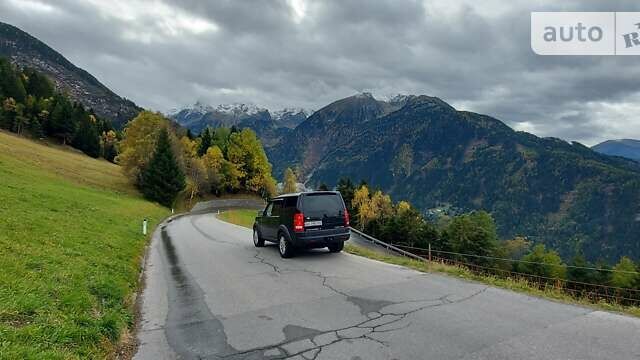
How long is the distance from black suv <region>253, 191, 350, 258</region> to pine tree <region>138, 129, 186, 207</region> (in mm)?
47655

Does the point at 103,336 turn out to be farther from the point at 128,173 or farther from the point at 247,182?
the point at 247,182

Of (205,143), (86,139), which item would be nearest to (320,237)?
(205,143)

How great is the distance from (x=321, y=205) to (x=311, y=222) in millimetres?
738

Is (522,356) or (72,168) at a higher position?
(72,168)

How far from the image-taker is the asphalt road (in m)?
5.76

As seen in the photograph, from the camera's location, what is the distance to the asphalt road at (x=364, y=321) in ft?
18.9

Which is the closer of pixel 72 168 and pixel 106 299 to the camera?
pixel 106 299

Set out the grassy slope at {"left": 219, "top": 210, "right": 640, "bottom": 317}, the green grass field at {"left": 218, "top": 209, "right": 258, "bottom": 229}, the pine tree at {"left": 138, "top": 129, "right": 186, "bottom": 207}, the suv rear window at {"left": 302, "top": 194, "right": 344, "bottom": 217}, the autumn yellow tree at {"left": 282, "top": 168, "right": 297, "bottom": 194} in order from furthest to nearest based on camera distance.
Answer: the autumn yellow tree at {"left": 282, "top": 168, "right": 297, "bottom": 194} < the pine tree at {"left": 138, "top": 129, "right": 186, "bottom": 207} < the green grass field at {"left": 218, "top": 209, "right": 258, "bottom": 229} < the suv rear window at {"left": 302, "top": 194, "right": 344, "bottom": 217} < the grassy slope at {"left": 219, "top": 210, "right": 640, "bottom": 317}

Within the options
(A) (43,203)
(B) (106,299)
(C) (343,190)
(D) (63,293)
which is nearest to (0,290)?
(D) (63,293)

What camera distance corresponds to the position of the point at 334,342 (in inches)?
243

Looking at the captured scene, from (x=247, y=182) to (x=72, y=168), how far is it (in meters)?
36.2

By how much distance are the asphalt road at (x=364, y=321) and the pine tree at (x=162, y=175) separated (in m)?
49.8

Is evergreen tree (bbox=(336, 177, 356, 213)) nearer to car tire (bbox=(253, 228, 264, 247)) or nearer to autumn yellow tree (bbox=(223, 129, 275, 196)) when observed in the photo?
autumn yellow tree (bbox=(223, 129, 275, 196))

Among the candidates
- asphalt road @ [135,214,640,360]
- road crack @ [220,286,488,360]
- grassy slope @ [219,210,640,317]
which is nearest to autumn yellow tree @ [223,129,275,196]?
grassy slope @ [219,210,640,317]
